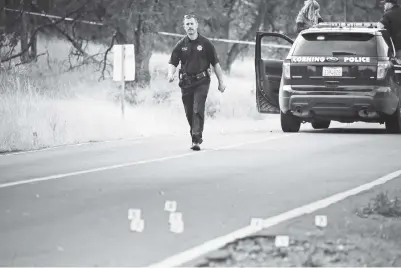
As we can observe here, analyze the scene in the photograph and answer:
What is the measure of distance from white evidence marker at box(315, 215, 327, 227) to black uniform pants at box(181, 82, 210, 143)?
8.17 m

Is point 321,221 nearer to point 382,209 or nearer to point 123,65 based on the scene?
point 382,209

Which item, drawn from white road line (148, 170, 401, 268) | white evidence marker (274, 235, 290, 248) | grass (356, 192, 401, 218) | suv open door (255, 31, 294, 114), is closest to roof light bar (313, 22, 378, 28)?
suv open door (255, 31, 294, 114)

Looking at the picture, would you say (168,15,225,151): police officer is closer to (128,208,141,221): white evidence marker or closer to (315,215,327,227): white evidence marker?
(128,208,141,221): white evidence marker

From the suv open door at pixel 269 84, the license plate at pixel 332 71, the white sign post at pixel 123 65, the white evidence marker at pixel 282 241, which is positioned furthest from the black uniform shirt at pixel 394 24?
the white evidence marker at pixel 282 241

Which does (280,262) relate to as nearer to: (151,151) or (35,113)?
(151,151)

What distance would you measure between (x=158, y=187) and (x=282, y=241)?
4415 mm

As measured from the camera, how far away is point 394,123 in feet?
73.8

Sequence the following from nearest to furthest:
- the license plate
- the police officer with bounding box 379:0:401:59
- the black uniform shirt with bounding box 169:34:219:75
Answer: the black uniform shirt with bounding box 169:34:219:75 < the license plate < the police officer with bounding box 379:0:401:59

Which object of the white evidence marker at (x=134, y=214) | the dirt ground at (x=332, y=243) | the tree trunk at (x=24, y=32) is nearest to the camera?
the dirt ground at (x=332, y=243)

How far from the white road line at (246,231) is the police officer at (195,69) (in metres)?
4.99

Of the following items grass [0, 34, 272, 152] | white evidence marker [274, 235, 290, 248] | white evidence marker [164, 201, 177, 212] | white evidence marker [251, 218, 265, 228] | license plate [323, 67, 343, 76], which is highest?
license plate [323, 67, 343, 76]

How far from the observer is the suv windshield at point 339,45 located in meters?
22.1

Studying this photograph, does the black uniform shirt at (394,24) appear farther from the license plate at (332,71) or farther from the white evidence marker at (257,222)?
the white evidence marker at (257,222)

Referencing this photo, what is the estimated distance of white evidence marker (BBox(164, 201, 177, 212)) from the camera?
11969 millimetres
